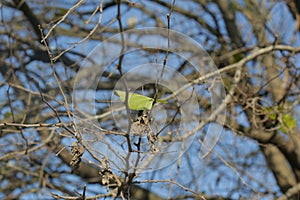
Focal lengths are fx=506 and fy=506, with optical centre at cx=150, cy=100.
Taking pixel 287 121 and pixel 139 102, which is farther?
pixel 287 121

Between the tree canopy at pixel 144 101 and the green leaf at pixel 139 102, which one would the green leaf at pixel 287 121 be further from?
the green leaf at pixel 139 102

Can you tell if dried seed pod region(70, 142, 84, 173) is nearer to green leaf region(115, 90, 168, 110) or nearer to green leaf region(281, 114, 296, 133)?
green leaf region(115, 90, 168, 110)

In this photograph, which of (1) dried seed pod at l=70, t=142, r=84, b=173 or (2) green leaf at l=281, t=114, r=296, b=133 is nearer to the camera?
(1) dried seed pod at l=70, t=142, r=84, b=173

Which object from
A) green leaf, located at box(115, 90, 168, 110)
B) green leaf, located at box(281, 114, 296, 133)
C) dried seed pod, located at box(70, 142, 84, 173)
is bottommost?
dried seed pod, located at box(70, 142, 84, 173)

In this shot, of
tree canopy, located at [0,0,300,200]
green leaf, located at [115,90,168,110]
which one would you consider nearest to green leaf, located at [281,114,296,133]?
tree canopy, located at [0,0,300,200]

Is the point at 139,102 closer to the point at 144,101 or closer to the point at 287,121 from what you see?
the point at 144,101

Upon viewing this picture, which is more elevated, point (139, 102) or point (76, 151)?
point (139, 102)

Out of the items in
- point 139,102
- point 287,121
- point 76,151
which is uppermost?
point 287,121

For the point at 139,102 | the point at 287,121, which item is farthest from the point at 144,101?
the point at 287,121

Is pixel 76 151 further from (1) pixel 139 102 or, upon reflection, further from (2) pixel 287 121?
(2) pixel 287 121

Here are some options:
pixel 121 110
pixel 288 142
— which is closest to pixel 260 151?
pixel 288 142

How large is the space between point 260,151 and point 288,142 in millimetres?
399

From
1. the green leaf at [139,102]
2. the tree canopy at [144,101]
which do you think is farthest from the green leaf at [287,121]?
→ the green leaf at [139,102]

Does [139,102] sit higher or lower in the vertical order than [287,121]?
lower
